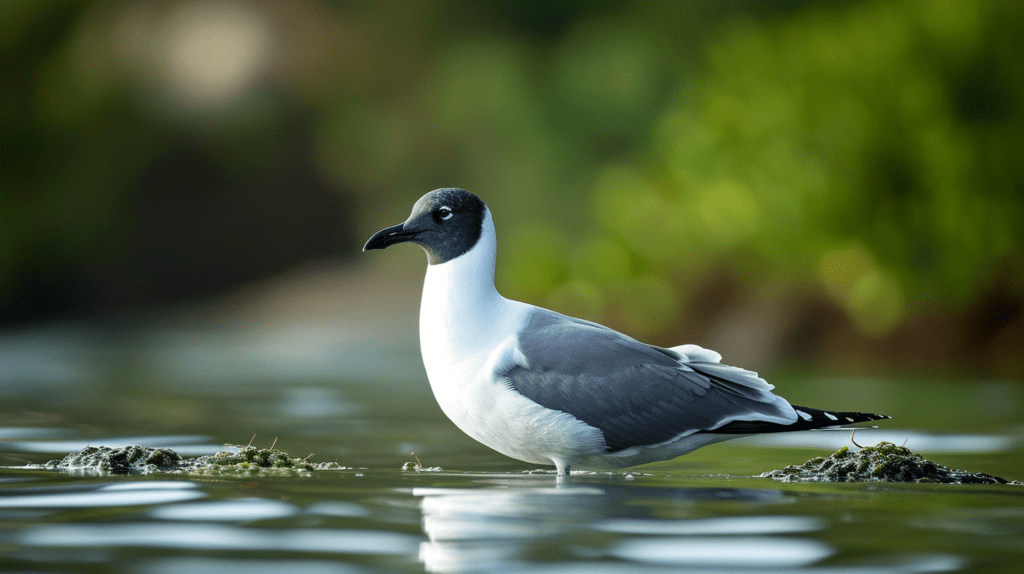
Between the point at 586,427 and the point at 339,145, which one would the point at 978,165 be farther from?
the point at 339,145

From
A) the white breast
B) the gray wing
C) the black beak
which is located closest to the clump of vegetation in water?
the gray wing

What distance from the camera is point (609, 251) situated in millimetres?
11977

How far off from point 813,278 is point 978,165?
6.01 ft

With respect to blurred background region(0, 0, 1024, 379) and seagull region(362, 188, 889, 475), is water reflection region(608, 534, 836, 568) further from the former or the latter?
blurred background region(0, 0, 1024, 379)

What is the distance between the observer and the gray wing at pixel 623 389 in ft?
12.8

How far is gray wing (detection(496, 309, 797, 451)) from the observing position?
390 cm

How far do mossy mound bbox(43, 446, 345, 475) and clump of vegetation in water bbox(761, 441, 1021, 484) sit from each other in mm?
1726

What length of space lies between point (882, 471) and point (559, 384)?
1176mm

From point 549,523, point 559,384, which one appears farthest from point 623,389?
point 549,523

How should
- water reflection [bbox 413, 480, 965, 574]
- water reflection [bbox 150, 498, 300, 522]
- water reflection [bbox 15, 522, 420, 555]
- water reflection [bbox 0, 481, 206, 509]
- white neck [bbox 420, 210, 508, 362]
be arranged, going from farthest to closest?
white neck [bbox 420, 210, 508, 362]
water reflection [bbox 0, 481, 206, 509]
water reflection [bbox 150, 498, 300, 522]
water reflection [bbox 15, 522, 420, 555]
water reflection [bbox 413, 480, 965, 574]

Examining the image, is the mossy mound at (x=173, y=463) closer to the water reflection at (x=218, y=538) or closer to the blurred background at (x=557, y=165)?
the water reflection at (x=218, y=538)

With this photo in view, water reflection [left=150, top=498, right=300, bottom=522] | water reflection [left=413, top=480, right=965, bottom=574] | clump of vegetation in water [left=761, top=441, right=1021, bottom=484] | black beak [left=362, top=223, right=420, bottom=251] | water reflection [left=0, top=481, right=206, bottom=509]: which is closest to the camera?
water reflection [left=413, top=480, right=965, bottom=574]

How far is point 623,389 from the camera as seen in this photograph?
156 inches

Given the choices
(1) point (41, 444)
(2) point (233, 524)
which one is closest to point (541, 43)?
(1) point (41, 444)
